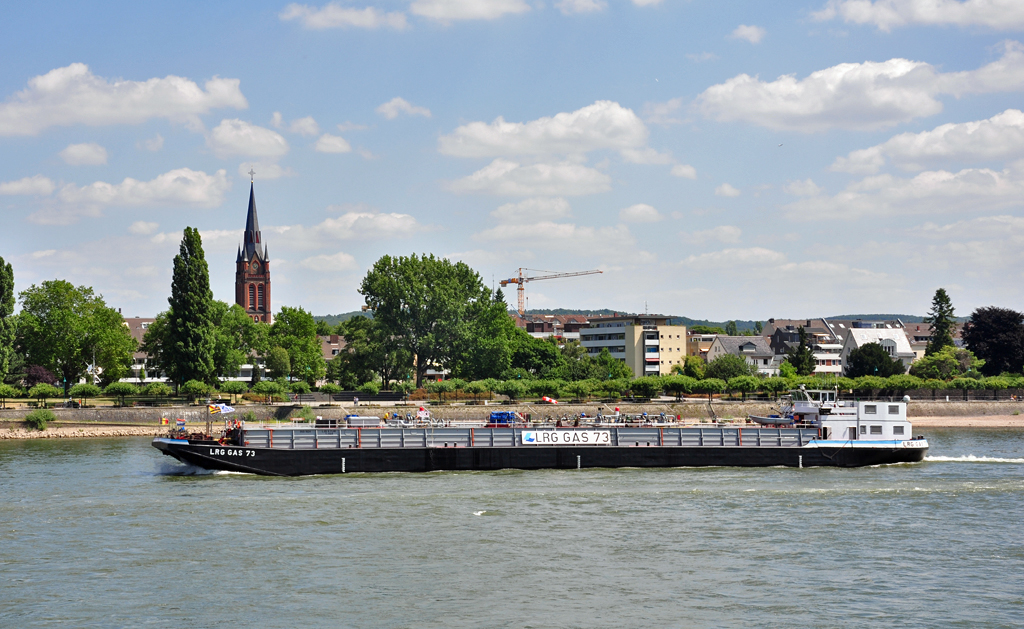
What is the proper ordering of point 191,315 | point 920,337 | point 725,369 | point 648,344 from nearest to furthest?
point 191,315 < point 725,369 < point 648,344 < point 920,337

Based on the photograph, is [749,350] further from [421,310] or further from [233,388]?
[233,388]

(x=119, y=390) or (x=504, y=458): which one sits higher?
(x=119, y=390)

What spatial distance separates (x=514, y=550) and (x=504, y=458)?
64.1ft

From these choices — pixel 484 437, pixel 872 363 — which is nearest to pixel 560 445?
pixel 484 437

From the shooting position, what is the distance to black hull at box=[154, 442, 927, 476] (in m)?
46.8

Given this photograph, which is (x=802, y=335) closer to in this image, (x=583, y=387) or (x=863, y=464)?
(x=583, y=387)

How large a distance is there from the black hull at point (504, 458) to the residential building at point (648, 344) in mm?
100730

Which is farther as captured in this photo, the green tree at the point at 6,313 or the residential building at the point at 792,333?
the residential building at the point at 792,333

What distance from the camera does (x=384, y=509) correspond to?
3647 centimetres

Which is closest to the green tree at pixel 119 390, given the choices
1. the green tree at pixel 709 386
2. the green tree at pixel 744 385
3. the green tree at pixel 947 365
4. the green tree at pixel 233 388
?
the green tree at pixel 233 388

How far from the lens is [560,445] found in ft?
164

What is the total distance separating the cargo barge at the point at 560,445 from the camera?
155 feet

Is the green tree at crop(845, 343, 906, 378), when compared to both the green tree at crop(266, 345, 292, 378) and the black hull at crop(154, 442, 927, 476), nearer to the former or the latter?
the green tree at crop(266, 345, 292, 378)

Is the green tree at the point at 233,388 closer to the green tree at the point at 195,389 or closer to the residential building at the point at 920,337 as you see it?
the green tree at the point at 195,389
